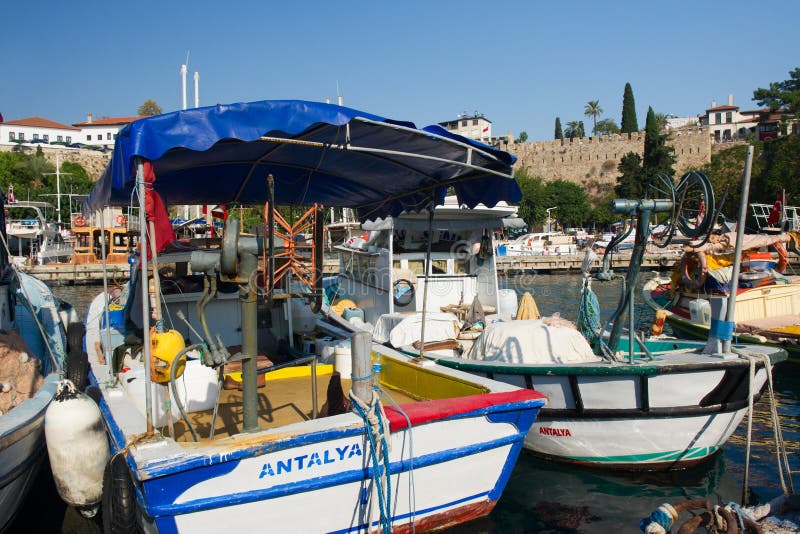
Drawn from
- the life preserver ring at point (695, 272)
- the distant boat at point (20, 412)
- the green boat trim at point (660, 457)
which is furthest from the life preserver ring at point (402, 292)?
the life preserver ring at point (695, 272)

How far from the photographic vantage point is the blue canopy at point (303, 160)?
503 cm

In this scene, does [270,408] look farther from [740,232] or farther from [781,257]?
[781,257]

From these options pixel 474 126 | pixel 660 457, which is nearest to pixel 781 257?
pixel 660 457

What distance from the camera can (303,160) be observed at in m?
8.00

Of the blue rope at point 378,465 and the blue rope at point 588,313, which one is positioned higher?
the blue rope at point 588,313

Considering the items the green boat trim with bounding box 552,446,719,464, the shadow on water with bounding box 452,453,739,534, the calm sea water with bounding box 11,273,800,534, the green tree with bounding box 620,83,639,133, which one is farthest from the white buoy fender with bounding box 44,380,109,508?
the green tree with bounding box 620,83,639,133

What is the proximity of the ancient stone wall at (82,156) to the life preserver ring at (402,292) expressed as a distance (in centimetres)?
8315

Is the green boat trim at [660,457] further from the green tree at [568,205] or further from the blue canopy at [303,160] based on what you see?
the green tree at [568,205]

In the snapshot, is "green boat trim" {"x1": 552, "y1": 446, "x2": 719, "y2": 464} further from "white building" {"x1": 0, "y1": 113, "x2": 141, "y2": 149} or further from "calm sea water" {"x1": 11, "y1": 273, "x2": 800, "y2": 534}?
"white building" {"x1": 0, "y1": 113, "x2": 141, "y2": 149}

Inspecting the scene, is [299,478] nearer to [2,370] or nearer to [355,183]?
[2,370]

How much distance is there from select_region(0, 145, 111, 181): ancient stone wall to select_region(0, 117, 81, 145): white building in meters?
16.4

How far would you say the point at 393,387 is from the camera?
754 centimetres

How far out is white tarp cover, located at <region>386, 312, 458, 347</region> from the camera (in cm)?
998

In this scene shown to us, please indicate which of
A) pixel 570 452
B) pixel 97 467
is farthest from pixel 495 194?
pixel 97 467
